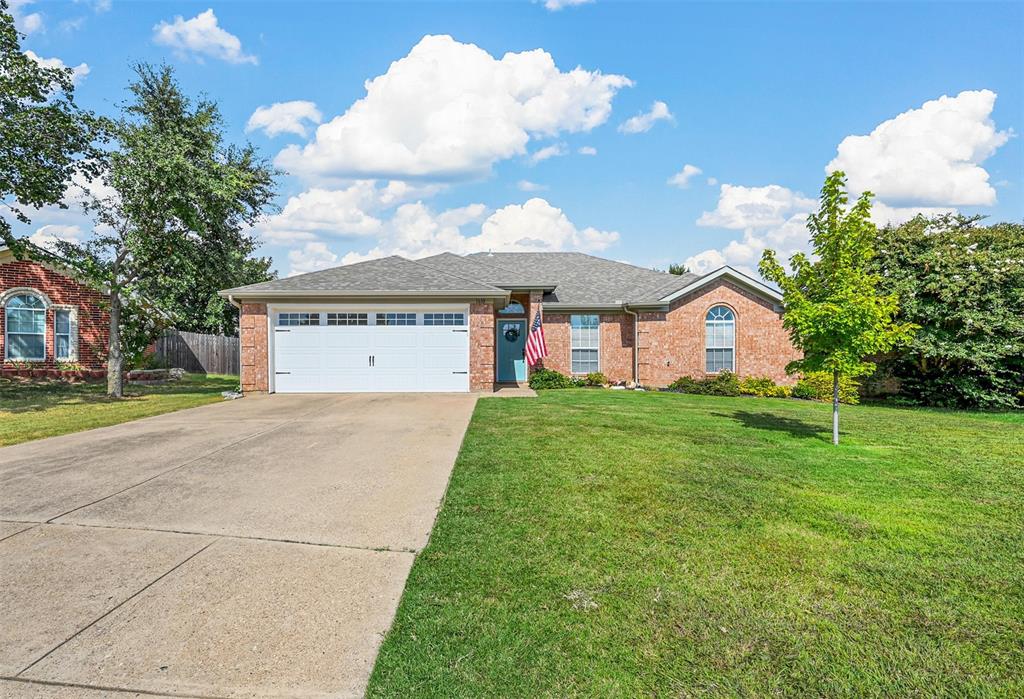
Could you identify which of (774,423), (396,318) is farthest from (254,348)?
(774,423)

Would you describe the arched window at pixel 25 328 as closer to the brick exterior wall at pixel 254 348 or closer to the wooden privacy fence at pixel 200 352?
the wooden privacy fence at pixel 200 352

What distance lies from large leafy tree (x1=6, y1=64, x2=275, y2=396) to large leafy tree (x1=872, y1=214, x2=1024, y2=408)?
19848 millimetres

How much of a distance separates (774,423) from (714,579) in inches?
320

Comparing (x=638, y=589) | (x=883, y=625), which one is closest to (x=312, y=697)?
(x=638, y=589)

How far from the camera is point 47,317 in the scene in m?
19.5

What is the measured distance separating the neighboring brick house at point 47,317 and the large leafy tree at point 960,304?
88.1 feet

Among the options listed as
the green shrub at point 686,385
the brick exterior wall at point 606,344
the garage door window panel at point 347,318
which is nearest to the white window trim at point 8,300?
the garage door window panel at point 347,318

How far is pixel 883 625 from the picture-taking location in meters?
3.25

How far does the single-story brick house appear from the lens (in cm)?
1570

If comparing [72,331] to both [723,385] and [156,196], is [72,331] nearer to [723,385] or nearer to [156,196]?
[156,196]

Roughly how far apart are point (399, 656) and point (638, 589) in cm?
165

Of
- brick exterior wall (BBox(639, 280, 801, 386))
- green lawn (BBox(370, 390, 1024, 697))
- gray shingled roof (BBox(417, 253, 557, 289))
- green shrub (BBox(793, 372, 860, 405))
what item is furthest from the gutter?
green shrub (BBox(793, 372, 860, 405))

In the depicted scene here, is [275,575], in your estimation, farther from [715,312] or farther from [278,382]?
[715,312]

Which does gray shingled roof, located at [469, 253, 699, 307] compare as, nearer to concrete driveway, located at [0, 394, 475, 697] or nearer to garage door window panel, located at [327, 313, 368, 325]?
garage door window panel, located at [327, 313, 368, 325]
